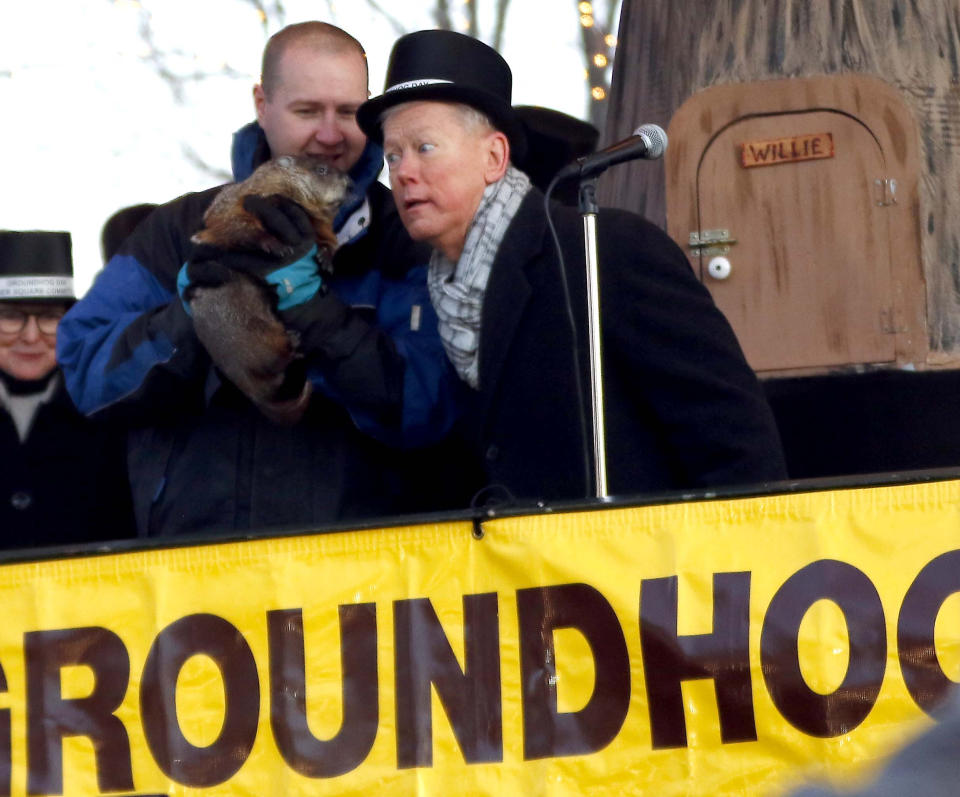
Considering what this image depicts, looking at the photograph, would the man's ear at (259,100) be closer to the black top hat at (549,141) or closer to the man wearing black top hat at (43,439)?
the man wearing black top hat at (43,439)

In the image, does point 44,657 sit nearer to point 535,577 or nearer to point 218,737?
point 218,737

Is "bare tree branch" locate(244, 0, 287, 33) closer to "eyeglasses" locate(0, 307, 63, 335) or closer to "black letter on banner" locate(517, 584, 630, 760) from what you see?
"eyeglasses" locate(0, 307, 63, 335)

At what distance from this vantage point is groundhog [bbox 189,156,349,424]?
142 inches

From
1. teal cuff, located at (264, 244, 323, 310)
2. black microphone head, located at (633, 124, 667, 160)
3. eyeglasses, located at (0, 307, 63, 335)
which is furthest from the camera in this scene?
eyeglasses, located at (0, 307, 63, 335)

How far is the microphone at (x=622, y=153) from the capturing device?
10.8ft

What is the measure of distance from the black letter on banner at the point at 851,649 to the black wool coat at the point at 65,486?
2.20 metres

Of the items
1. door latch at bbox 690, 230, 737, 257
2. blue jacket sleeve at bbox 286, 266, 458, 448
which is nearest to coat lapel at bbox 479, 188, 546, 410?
blue jacket sleeve at bbox 286, 266, 458, 448

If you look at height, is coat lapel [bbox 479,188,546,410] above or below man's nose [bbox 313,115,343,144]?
below

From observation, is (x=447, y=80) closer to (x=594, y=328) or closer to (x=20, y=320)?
(x=594, y=328)

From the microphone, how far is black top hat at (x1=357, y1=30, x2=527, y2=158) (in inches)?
19.6

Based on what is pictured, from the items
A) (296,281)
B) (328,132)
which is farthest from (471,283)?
(328,132)

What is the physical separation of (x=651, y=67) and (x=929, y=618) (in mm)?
3813

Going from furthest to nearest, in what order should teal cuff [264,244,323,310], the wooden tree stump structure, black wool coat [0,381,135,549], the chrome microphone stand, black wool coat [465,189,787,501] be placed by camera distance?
the wooden tree stump structure → black wool coat [0,381,135,549] → teal cuff [264,244,323,310] → black wool coat [465,189,787,501] → the chrome microphone stand

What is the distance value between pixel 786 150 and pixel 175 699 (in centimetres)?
327
